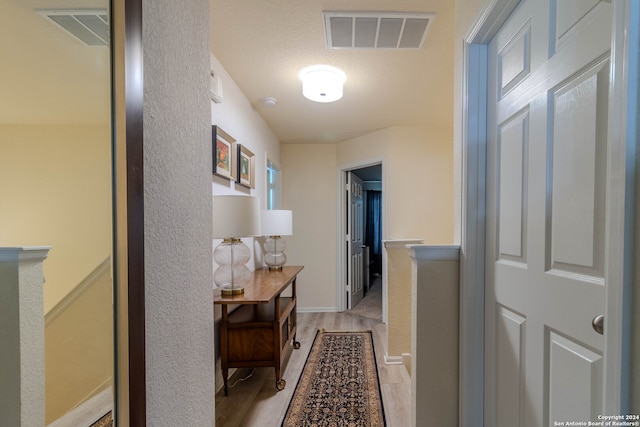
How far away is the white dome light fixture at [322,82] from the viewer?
226 cm

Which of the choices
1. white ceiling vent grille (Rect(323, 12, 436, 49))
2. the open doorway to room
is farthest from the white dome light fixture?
the open doorway to room

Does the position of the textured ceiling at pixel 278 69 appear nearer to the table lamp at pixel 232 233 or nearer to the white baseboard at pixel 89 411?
the white baseboard at pixel 89 411

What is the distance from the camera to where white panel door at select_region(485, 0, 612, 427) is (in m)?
0.75

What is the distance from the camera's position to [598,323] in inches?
28.0

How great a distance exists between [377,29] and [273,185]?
265 centimetres

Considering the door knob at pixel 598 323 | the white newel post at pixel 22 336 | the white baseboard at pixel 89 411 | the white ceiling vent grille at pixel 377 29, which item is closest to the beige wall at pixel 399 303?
the white ceiling vent grille at pixel 377 29

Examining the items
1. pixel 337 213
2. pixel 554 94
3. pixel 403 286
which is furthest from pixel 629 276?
pixel 337 213

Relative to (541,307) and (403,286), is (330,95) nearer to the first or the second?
(403,286)

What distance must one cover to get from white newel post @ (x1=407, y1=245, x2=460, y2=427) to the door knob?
65cm

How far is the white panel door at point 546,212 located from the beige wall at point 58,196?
1115mm

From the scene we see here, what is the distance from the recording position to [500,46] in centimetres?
120

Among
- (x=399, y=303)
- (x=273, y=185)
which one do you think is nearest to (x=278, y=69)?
(x=273, y=185)

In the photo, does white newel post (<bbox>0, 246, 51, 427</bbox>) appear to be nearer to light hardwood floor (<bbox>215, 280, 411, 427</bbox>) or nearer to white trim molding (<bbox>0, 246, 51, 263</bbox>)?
white trim molding (<bbox>0, 246, 51, 263</bbox>)

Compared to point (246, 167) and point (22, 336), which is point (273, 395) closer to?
point (246, 167)
